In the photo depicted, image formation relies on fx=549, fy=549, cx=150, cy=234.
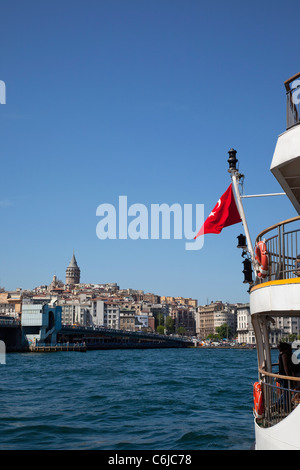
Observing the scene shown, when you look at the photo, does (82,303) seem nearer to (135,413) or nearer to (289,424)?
(135,413)

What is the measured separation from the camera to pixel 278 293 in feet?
24.7

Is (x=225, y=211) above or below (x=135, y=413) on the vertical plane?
above

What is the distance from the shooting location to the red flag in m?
10.2

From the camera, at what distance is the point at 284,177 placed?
328 inches

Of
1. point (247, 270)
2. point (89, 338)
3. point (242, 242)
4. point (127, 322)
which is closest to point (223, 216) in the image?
point (242, 242)

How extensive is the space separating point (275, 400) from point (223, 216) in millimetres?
3398

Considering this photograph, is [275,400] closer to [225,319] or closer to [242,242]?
[242,242]

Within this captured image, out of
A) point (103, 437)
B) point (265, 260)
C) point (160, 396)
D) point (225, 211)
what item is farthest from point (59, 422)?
point (265, 260)

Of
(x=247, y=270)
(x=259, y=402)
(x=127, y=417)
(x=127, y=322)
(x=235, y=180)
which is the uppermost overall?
(x=235, y=180)

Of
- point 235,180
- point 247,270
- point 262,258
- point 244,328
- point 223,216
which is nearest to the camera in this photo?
point 262,258

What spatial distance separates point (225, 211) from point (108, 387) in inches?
885

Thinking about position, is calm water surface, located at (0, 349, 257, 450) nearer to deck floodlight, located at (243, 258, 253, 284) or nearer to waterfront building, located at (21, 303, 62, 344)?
deck floodlight, located at (243, 258, 253, 284)

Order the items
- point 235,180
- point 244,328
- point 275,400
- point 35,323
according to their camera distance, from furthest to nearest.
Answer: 1. point 244,328
2. point 35,323
3. point 235,180
4. point 275,400

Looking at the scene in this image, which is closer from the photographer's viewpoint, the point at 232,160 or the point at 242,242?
the point at 242,242
